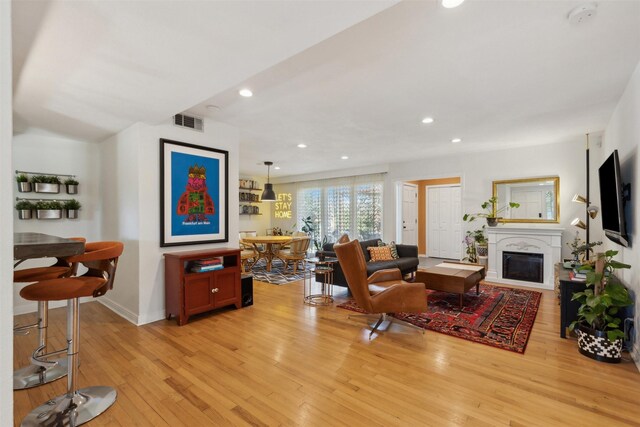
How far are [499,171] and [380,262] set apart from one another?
3.02 m

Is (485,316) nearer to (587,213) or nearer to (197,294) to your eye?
(587,213)

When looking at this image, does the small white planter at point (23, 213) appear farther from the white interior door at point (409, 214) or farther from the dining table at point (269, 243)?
the white interior door at point (409, 214)

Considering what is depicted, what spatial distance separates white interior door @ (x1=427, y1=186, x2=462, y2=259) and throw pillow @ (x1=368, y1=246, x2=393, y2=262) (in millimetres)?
3341

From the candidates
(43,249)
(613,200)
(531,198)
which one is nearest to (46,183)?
(43,249)

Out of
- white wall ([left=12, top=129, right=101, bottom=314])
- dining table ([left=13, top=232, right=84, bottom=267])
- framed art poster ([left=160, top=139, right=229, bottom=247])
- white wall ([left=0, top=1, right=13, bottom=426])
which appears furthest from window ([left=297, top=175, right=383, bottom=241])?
white wall ([left=0, top=1, right=13, bottom=426])

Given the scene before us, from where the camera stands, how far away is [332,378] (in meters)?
2.21

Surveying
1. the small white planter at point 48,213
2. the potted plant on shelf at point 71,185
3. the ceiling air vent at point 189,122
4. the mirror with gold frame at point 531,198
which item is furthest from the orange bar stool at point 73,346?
the mirror with gold frame at point 531,198

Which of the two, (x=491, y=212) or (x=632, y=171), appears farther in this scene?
(x=491, y=212)

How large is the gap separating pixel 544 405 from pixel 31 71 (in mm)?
4275

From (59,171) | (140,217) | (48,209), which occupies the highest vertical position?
(59,171)

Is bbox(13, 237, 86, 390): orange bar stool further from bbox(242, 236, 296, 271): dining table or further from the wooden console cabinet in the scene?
bbox(242, 236, 296, 271): dining table

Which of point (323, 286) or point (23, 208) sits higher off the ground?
point (23, 208)

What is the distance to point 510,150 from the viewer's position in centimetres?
552

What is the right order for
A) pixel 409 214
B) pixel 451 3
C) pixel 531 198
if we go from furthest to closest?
pixel 409 214 < pixel 531 198 < pixel 451 3
